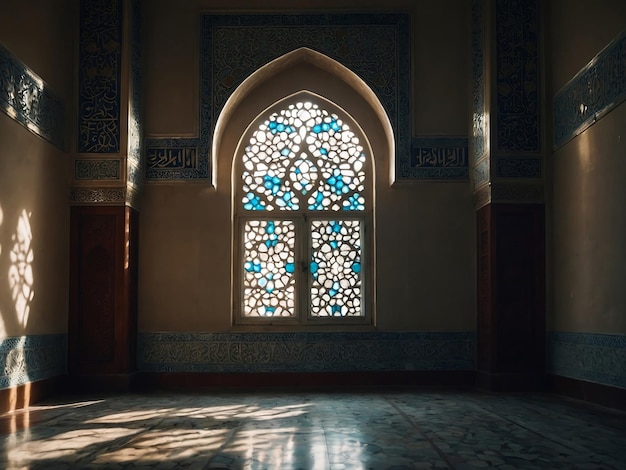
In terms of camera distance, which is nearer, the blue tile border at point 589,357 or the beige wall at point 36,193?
the blue tile border at point 589,357

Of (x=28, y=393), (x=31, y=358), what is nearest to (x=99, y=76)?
(x=31, y=358)

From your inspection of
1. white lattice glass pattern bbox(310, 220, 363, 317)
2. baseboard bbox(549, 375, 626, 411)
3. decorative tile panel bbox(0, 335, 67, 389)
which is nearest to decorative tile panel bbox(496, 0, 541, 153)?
white lattice glass pattern bbox(310, 220, 363, 317)

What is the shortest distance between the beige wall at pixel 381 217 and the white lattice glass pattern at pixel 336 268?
255 millimetres

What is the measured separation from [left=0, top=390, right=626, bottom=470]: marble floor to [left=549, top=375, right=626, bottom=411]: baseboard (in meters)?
0.13

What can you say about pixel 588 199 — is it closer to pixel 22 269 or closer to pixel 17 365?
pixel 22 269

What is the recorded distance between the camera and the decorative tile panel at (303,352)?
670 cm

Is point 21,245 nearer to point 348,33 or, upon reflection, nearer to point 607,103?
point 348,33

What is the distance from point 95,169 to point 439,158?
3.03m

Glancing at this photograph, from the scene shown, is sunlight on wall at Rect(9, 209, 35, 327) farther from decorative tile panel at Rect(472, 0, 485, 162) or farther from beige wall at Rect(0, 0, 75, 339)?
decorative tile panel at Rect(472, 0, 485, 162)

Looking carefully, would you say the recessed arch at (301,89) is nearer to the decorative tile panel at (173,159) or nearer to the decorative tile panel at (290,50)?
the decorative tile panel at (290,50)

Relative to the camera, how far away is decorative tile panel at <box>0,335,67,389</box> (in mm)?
5137

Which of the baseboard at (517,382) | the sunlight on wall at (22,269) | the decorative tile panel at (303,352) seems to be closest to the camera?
the sunlight on wall at (22,269)

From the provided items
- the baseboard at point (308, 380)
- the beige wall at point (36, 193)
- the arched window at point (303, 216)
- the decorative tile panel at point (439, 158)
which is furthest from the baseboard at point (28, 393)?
the decorative tile panel at point (439, 158)

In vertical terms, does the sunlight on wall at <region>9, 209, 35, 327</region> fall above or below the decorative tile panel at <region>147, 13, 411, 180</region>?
below
